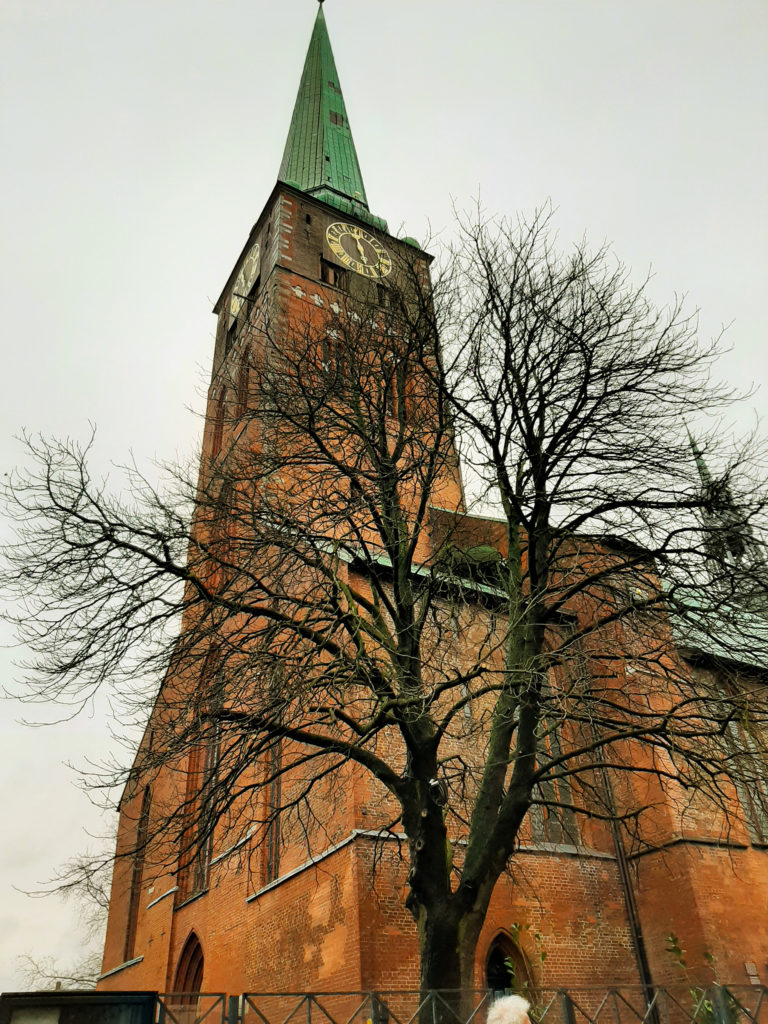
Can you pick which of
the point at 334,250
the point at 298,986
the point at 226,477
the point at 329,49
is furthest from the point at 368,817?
the point at 329,49

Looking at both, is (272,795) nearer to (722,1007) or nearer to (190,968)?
(190,968)

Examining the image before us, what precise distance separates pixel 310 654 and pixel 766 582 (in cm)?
522

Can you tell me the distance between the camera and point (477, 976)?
11750 mm

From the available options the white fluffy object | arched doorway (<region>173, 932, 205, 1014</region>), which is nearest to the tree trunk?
the white fluffy object

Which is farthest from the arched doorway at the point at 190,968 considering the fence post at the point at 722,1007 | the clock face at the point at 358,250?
the clock face at the point at 358,250

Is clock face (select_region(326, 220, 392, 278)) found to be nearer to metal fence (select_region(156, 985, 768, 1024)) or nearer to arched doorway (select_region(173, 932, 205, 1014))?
arched doorway (select_region(173, 932, 205, 1014))

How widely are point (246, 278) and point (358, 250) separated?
380 cm

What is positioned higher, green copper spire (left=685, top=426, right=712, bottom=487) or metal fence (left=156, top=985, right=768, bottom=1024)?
green copper spire (left=685, top=426, right=712, bottom=487)

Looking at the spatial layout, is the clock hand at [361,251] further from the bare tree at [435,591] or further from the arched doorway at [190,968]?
the arched doorway at [190,968]

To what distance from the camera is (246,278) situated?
2628 cm

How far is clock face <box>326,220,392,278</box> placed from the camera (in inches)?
974

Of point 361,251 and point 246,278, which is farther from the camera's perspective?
point 246,278

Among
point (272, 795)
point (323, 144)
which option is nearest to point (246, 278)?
point (323, 144)

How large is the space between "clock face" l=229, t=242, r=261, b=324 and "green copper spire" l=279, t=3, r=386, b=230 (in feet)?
9.83
